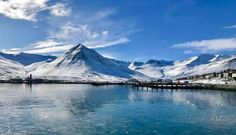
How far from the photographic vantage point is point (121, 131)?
53406 mm

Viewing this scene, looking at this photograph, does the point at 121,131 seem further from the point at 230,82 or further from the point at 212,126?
the point at 230,82

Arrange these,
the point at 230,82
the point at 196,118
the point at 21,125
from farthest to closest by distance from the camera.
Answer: the point at 230,82 → the point at 196,118 → the point at 21,125

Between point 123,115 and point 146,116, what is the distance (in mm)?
4317

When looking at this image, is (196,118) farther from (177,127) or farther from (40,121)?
(40,121)

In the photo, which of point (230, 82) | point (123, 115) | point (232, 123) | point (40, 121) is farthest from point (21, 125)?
point (230, 82)

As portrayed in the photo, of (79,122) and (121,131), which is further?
(79,122)

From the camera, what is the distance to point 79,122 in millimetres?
61125

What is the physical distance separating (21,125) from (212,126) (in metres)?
28.8

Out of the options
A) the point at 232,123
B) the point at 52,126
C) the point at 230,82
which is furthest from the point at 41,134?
the point at 230,82

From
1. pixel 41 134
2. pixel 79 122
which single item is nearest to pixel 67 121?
pixel 79 122

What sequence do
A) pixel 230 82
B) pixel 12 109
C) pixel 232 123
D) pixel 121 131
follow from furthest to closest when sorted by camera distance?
pixel 230 82 < pixel 12 109 < pixel 232 123 < pixel 121 131

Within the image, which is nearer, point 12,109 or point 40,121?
point 40,121

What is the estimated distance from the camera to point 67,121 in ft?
203

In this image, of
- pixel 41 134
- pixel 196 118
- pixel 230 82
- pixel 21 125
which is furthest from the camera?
pixel 230 82
